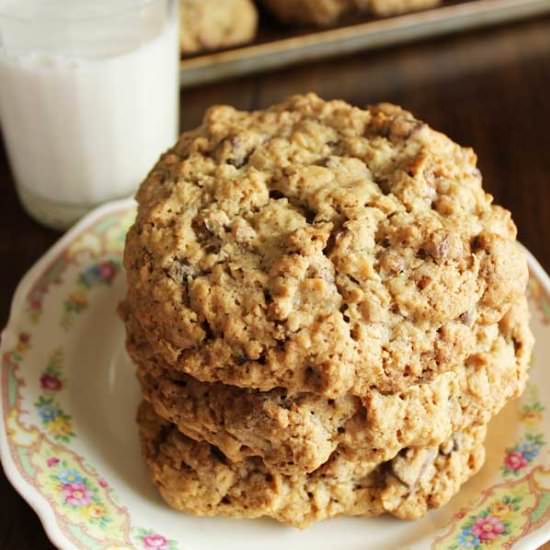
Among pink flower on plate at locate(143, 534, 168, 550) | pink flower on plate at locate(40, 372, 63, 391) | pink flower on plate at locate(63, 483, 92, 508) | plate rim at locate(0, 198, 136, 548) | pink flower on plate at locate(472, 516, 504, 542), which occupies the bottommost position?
pink flower on plate at locate(143, 534, 168, 550)

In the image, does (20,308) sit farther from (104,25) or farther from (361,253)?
(361,253)

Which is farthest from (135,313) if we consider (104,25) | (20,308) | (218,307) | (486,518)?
(104,25)

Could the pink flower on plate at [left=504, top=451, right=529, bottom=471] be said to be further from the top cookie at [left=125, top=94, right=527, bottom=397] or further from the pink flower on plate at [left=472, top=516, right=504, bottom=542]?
the top cookie at [left=125, top=94, right=527, bottom=397]

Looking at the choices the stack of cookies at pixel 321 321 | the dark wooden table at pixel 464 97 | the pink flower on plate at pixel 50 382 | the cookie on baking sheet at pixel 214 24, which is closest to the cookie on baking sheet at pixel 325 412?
the stack of cookies at pixel 321 321

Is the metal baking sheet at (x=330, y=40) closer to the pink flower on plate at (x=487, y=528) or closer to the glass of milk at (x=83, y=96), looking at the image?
the glass of milk at (x=83, y=96)

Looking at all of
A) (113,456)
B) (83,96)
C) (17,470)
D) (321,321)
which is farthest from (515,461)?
(83,96)

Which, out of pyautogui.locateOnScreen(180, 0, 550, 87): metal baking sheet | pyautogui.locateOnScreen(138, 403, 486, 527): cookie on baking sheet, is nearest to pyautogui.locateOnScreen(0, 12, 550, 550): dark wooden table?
pyautogui.locateOnScreen(180, 0, 550, 87): metal baking sheet
